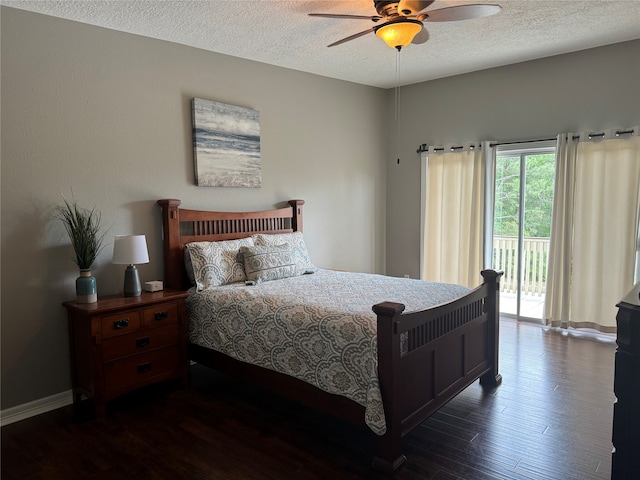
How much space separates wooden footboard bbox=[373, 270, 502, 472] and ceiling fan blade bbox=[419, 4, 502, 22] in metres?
1.73

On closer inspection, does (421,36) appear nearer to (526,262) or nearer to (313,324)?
(313,324)

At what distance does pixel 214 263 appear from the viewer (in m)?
3.74

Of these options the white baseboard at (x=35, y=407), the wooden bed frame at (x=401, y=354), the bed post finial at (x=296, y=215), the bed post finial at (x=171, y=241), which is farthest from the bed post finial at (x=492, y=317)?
the white baseboard at (x=35, y=407)

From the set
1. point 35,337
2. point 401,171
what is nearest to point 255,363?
point 35,337

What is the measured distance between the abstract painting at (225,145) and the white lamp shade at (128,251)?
94cm

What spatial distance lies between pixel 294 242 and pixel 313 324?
1.81 metres

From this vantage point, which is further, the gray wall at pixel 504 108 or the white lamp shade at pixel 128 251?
the gray wall at pixel 504 108

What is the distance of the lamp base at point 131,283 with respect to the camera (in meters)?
3.37

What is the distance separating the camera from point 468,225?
5312mm

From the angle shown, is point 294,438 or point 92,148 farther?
point 92,148

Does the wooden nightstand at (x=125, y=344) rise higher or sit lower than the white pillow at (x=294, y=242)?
lower

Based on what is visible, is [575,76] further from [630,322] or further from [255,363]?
[255,363]

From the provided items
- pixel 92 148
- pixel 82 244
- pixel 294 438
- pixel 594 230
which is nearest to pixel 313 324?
pixel 294 438

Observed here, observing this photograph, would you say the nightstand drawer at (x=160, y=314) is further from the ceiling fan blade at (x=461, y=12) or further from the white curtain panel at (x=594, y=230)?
the white curtain panel at (x=594, y=230)
